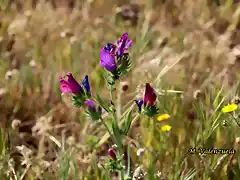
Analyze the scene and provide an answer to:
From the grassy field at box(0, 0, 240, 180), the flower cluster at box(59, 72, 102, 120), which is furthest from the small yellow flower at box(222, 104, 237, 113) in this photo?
the flower cluster at box(59, 72, 102, 120)

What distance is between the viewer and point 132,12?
8.31 feet

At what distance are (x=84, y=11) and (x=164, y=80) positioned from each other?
801 mm

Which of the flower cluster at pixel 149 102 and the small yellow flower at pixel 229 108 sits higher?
the flower cluster at pixel 149 102

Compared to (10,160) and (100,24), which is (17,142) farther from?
(100,24)

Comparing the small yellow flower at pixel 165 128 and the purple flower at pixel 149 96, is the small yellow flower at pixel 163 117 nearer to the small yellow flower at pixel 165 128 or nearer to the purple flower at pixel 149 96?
the small yellow flower at pixel 165 128

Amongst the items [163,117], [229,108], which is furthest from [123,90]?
[229,108]

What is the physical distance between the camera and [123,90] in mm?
1820

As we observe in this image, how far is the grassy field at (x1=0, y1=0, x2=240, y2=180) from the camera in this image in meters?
1.56

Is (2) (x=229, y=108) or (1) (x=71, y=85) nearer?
(1) (x=71, y=85)

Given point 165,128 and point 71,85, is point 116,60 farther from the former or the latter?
point 165,128

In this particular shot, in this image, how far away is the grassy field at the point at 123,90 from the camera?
61.4 inches

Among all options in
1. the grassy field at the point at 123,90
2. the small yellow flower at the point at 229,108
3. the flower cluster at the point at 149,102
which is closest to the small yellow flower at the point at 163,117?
the grassy field at the point at 123,90

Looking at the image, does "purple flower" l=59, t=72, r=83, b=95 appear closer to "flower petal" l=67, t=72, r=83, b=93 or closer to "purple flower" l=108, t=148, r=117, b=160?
"flower petal" l=67, t=72, r=83, b=93

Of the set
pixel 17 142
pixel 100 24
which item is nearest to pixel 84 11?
pixel 100 24
